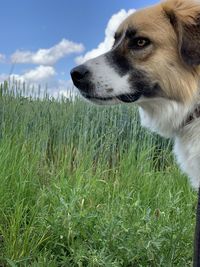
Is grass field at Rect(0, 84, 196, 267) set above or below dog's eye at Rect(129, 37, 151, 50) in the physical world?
below

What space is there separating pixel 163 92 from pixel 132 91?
0.61ft

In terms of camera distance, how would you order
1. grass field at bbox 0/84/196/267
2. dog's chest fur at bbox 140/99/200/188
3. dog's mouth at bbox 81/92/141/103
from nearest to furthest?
dog's chest fur at bbox 140/99/200/188
dog's mouth at bbox 81/92/141/103
grass field at bbox 0/84/196/267

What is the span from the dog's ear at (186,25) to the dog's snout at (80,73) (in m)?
0.54

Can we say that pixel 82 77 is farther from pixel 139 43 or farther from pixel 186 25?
pixel 186 25

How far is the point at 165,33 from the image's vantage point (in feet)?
9.59

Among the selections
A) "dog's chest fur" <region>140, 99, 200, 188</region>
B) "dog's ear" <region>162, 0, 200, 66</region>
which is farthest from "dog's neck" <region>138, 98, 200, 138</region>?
"dog's ear" <region>162, 0, 200, 66</region>

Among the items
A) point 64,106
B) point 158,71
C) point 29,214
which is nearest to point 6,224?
point 29,214

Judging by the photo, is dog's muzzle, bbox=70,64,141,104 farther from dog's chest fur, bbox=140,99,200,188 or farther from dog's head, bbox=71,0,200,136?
dog's chest fur, bbox=140,99,200,188

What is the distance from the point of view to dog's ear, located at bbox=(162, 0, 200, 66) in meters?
2.84

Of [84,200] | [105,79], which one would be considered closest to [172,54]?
[105,79]

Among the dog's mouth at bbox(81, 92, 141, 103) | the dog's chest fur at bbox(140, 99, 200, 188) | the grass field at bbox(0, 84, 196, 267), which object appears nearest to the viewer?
the dog's chest fur at bbox(140, 99, 200, 188)

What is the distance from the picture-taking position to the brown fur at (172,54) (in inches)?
112

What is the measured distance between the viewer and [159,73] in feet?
9.42

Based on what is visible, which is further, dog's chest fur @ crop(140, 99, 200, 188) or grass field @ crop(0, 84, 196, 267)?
grass field @ crop(0, 84, 196, 267)
